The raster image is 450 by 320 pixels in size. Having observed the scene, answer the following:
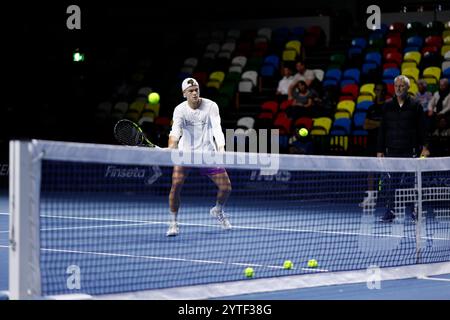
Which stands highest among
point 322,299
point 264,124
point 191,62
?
point 191,62

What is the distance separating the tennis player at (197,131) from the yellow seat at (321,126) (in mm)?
7760

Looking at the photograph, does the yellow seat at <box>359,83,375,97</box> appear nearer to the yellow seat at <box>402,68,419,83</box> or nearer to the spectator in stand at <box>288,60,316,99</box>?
the yellow seat at <box>402,68,419,83</box>

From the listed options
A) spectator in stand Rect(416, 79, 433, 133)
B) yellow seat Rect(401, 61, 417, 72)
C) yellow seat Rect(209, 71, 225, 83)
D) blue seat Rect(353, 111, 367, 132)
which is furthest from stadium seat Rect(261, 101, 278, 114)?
spectator in stand Rect(416, 79, 433, 133)

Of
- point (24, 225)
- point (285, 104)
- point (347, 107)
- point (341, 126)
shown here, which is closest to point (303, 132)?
point (341, 126)

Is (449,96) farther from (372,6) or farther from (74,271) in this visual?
(74,271)

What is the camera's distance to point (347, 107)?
18.9m

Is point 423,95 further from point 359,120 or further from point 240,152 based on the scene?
point 240,152

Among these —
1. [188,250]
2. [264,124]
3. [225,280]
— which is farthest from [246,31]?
[225,280]

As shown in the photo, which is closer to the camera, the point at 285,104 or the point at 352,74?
the point at 285,104

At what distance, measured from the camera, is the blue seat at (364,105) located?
18759 millimetres

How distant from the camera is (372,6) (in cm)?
2286

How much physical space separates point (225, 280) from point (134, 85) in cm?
1665

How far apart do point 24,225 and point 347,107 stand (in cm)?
1383

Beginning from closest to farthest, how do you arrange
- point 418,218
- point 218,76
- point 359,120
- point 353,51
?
point 418,218 < point 359,120 < point 353,51 < point 218,76
